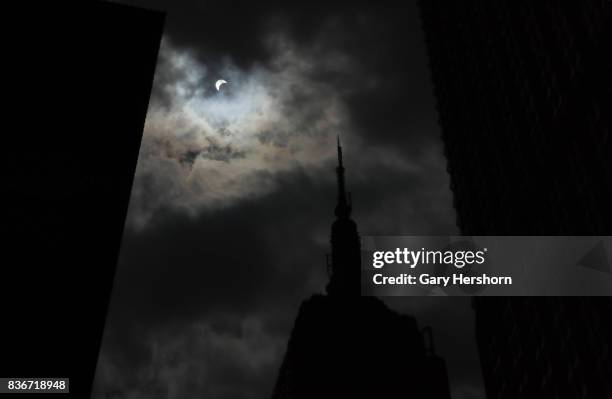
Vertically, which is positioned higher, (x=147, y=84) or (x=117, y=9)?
(x=117, y=9)

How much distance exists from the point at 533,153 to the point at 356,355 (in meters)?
68.9

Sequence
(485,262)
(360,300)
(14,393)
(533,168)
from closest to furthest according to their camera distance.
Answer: (14,393)
(533,168)
(485,262)
(360,300)

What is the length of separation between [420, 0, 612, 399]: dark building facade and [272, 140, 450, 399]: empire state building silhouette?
45.6 metres

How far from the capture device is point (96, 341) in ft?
34.7

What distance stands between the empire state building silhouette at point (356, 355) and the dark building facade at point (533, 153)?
45557 mm

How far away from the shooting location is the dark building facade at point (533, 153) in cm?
4388

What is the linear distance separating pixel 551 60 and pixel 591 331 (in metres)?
22.2

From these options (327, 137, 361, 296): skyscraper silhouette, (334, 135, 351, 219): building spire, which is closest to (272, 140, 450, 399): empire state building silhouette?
(327, 137, 361, 296): skyscraper silhouette

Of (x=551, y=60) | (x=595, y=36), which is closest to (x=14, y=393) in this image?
(x=595, y=36)

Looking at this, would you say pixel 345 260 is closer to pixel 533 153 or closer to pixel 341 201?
pixel 341 201

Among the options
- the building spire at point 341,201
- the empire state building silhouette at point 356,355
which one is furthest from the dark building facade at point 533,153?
the building spire at point 341,201

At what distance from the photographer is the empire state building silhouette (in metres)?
106

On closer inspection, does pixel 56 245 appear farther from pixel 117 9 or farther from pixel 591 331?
pixel 591 331

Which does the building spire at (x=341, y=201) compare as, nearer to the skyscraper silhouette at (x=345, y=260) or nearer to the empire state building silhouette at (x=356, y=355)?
the skyscraper silhouette at (x=345, y=260)
